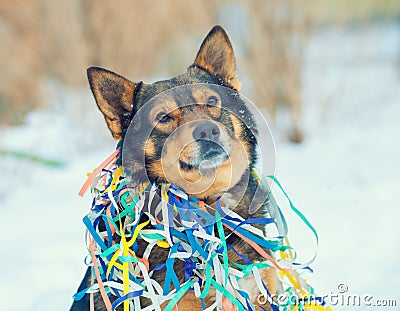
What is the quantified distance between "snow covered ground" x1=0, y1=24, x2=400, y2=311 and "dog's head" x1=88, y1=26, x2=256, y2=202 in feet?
3.54

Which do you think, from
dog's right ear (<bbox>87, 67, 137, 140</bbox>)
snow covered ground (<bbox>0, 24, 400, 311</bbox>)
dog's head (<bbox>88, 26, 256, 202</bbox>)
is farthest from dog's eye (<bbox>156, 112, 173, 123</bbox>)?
snow covered ground (<bbox>0, 24, 400, 311</bbox>)

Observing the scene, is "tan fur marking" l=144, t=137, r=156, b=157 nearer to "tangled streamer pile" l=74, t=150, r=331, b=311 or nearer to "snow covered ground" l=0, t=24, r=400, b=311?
"tangled streamer pile" l=74, t=150, r=331, b=311

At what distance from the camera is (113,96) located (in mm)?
2266

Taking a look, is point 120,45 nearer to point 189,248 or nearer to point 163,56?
point 163,56

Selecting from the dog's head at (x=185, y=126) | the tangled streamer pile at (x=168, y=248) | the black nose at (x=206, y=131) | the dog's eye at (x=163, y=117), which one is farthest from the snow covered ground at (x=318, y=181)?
the dog's eye at (x=163, y=117)

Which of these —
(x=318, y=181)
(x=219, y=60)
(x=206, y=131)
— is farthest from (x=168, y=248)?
(x=318, y=181)

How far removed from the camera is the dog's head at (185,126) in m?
2.14

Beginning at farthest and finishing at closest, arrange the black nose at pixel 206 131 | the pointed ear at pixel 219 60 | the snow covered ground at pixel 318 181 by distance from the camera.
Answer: the snow covered ground at pixel 318 181 → the pointed ear at pixel 219 60 → the black nose at pixel 206 131

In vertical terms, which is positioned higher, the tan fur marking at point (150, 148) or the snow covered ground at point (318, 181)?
the snow covered ground at point (318, 181)

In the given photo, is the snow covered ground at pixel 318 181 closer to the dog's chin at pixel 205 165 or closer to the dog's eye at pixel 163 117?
the dog's chin at pixel 205 165

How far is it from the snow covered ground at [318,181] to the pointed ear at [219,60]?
1.31m

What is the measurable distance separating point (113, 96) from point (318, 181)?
127 inches

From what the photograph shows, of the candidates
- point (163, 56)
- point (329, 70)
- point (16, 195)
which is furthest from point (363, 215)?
point (163, 56)

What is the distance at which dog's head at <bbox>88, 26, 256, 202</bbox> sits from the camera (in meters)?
2.14
